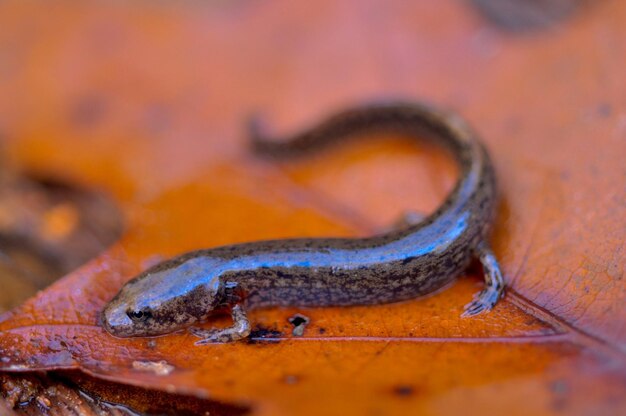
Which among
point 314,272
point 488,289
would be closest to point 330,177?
point 314,272

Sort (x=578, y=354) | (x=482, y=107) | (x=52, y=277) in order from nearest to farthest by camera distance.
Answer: (x=578, y=354) → (x=52, y=277) → (x=482, y=107)

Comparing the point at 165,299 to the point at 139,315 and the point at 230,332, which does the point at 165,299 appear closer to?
the point at 139,315

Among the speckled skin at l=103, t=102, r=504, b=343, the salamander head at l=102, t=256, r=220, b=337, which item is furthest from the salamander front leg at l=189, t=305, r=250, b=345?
the salamander head at l=102, t=256, r=220, b=337

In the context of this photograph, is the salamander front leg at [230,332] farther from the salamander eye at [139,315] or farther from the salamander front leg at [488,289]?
the salamander front leg at [488,289]

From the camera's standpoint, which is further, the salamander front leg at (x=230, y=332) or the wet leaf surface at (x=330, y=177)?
the salamander front leg at (x=230, y=332)

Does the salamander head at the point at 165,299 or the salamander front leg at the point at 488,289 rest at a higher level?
the salamander front leg at the point at 488,289

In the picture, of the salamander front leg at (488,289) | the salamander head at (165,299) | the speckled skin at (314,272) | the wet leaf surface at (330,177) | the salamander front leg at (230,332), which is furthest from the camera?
the speckled skin at (314,272)

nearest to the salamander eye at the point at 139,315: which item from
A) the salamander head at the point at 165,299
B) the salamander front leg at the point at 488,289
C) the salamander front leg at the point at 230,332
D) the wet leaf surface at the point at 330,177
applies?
the salamander head at the point at 165,299

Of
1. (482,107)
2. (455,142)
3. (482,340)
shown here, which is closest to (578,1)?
(482,107)

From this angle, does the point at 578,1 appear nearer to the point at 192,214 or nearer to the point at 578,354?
the point at 578,354
